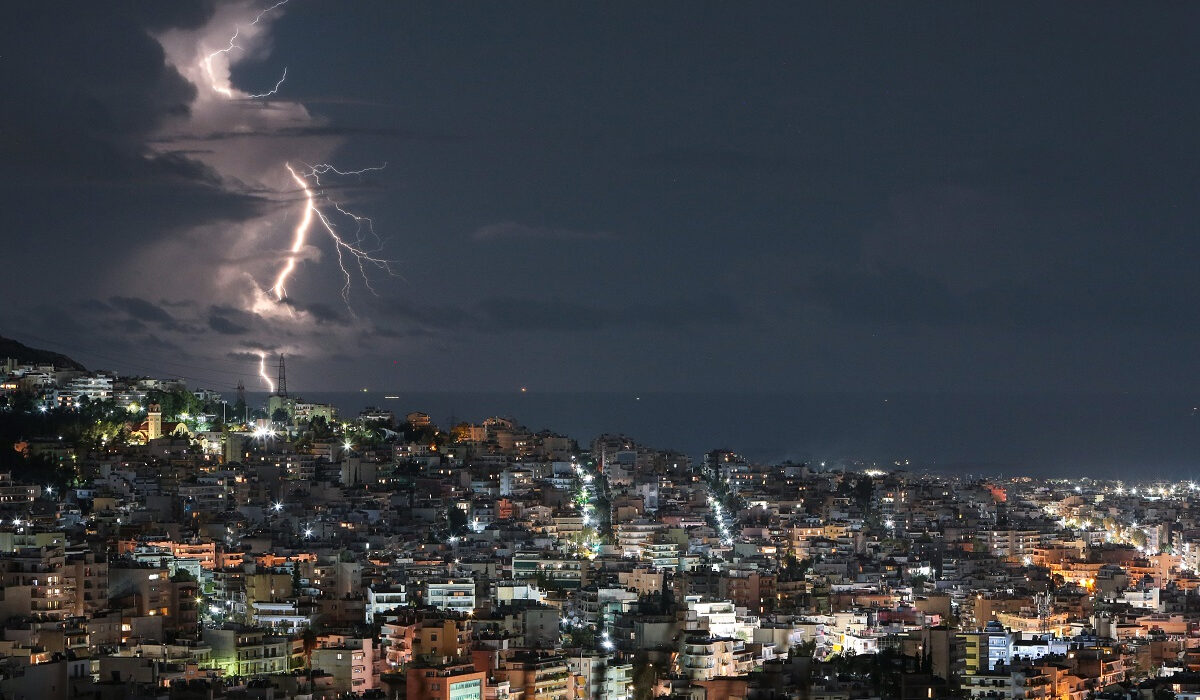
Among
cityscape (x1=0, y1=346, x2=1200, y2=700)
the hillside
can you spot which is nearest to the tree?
cityscape (x1=0, y1=346, x2=1200, y2=700)

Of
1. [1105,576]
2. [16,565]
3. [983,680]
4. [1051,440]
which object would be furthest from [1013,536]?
[1051,440]

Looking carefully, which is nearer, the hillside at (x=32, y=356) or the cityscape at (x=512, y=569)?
the cityscape at (x=512, y=569)

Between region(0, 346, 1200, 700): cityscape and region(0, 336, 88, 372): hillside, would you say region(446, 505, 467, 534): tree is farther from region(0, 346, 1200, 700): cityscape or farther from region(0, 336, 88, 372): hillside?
region(0, 336, 88, 372): hillside

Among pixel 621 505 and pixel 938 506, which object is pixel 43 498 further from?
pixel 938 506

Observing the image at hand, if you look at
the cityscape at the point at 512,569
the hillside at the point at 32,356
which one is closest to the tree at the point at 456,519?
the cityscape at the point at 512,569

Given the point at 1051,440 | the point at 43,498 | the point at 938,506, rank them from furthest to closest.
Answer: the point at 1051,440
the point at 938,506
the point at 43,498

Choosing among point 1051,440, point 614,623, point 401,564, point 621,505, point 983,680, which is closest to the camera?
point 983,680

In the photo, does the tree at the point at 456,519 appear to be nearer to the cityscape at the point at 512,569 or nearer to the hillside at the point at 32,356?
the cityscape at the point at 512,569

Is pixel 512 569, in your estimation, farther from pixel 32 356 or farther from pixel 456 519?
pixel 32 356

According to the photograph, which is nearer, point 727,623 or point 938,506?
point 727,623
